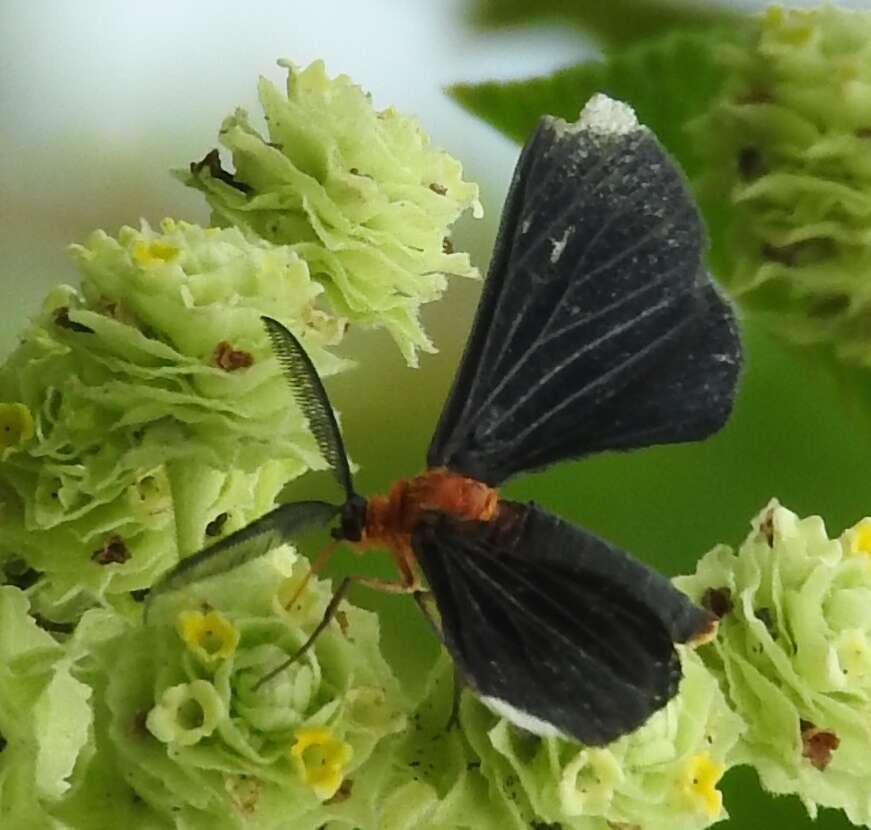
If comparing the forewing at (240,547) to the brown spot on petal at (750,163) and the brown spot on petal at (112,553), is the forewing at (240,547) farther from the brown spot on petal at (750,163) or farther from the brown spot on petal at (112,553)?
the brown spot on petal at (750,163)

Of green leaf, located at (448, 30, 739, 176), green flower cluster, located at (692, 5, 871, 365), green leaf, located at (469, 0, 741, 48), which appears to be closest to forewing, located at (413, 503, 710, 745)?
green flower cluster, located at (692, 5, 871, 365)

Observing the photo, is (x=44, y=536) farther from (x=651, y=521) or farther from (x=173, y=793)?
(x=651, y=521)

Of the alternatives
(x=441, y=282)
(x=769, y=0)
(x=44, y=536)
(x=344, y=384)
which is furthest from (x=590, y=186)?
(x=769, y=0)

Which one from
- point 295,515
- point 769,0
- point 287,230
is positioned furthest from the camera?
point 769,0

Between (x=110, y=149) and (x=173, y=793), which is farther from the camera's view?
(x=110, y=149)

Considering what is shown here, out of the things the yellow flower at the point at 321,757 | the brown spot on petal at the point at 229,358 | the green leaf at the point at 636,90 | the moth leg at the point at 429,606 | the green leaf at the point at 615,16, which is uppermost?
the green leaf at the point at 615,16

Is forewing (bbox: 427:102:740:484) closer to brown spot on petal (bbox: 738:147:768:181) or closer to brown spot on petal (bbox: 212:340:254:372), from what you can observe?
brown spot on petal (bbox: 212:340:254:372)

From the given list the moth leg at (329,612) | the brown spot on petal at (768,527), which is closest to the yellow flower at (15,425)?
the moth leg at (329,612)
